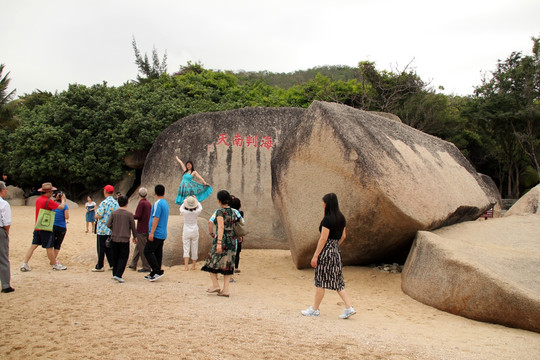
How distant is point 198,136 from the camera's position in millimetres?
11438

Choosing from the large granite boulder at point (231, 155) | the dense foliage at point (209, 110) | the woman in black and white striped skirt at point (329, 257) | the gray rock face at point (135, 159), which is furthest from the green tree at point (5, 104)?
the woman in black and white striped skirt at point (329, 257)

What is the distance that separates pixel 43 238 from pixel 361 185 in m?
5.13

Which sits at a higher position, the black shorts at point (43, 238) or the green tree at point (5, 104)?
the green tree at point (5, 104)

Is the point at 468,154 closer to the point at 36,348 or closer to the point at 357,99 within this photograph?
the point at 357,99

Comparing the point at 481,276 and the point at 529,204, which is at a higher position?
the point at 529,204

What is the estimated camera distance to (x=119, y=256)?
6.50 metres

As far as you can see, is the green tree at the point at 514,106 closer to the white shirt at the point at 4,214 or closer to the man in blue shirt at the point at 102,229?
the man in blue shirt at the point at 102,229

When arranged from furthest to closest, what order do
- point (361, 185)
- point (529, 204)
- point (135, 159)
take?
point (135, 159) → point (529, 204) → point (361, 185)

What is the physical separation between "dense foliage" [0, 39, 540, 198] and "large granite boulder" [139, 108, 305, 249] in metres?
7.54

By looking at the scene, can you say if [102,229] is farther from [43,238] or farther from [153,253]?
[153,253]

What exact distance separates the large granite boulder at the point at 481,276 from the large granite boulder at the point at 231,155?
507cm

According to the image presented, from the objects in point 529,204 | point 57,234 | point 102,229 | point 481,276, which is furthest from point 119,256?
point 529,204

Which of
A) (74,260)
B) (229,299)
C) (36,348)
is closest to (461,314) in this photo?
(229,299)

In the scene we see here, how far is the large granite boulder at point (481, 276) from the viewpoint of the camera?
481 centimetres
